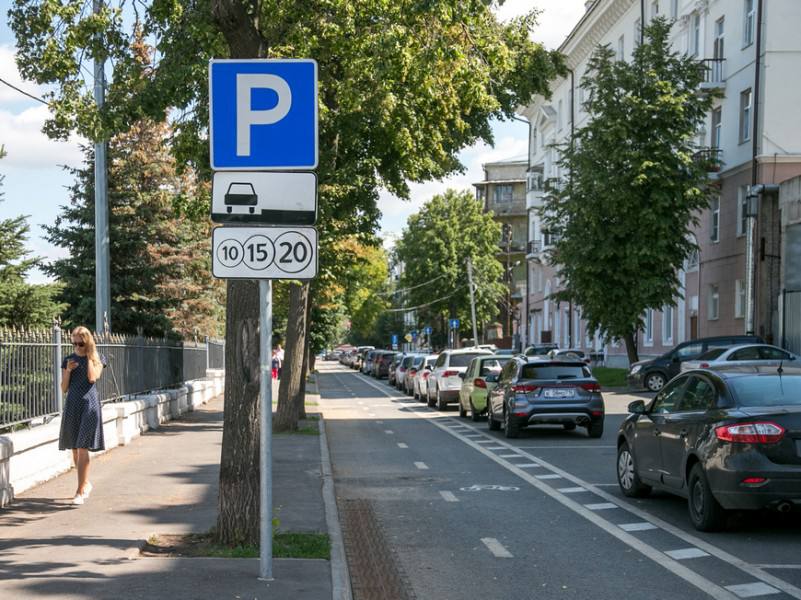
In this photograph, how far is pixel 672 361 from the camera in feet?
114

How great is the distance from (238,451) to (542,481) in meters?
6.65

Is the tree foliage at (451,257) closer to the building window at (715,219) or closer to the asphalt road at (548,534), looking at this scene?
the building window at (715,219)

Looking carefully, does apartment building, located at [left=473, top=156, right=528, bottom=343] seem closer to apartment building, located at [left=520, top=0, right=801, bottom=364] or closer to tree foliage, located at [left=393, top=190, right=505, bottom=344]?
tree foliage, located at [left=393, top=190, right=505, bottom=344]

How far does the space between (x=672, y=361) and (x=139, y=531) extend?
2754cm

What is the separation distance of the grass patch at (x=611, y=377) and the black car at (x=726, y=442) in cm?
3108

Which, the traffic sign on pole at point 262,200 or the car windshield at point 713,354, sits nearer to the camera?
the traffic sign on pole at point 262,200

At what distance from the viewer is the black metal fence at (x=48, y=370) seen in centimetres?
1245

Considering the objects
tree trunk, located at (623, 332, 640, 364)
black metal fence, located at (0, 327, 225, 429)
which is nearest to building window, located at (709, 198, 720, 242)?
tree trunk, located at (623, 332, 640, 364)

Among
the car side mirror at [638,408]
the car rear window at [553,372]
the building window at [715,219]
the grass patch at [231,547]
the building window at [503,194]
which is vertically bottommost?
the grass patch at [231,547]

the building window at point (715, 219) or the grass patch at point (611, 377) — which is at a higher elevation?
the building window at point (715, 219)

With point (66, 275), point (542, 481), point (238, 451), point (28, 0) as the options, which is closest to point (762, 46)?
point (66, 275)

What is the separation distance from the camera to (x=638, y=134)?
128 feet

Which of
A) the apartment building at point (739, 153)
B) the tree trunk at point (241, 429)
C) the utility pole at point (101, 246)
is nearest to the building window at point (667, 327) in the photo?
the apartment building at point (739, 153)

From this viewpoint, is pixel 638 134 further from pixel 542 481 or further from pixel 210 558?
pixel 210 558
